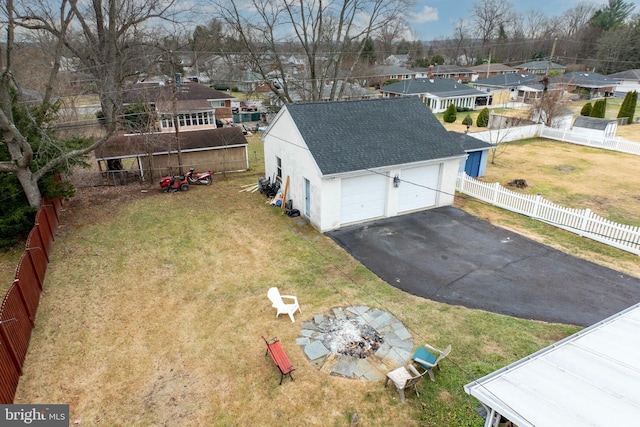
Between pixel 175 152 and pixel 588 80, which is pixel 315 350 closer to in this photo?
pixel 175 152

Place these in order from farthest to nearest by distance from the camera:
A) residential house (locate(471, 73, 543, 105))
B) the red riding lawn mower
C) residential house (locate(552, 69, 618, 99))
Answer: residential house (locate(552, 69, 618, 99)), residential house (locate(471, 73, 543, 105)), the red riding lawn mower

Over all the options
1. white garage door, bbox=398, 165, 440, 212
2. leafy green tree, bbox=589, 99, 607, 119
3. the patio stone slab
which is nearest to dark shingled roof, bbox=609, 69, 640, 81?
leafy green tree, bbox=589, 99, 607, 119

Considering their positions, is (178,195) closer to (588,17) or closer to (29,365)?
(29,365)

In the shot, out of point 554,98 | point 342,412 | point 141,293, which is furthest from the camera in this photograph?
point 554,98

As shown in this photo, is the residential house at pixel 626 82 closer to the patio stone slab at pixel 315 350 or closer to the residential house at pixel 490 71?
the residential house at pixel 490 71

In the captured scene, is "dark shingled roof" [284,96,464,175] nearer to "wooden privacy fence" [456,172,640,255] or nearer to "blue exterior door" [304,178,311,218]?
"blue exterior door" [304,178,311,218]

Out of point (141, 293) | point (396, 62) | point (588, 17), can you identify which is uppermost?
point (588, 17)

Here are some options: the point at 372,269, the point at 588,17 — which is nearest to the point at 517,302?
the point at 372,269
